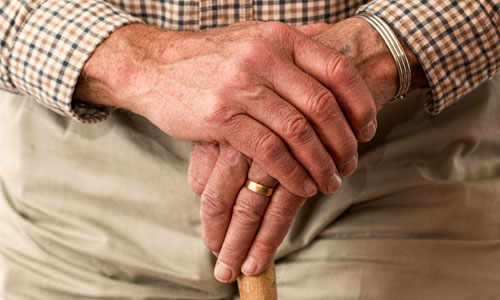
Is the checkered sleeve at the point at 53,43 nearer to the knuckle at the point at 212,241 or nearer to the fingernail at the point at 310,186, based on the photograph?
the knuckle at the point at 212,241

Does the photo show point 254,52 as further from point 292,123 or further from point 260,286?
point 260,286

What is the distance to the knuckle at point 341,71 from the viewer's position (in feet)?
2.87

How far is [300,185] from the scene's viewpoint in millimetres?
905

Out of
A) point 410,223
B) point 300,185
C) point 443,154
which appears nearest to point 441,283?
point 410,223

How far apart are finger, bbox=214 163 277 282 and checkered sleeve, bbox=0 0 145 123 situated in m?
0.33

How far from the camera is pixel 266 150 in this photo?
868mm

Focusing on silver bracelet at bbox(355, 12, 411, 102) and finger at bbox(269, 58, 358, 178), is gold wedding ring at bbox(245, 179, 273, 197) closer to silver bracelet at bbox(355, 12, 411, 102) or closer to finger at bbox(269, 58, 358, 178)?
finger at bbox(269, 58, 358, 178)

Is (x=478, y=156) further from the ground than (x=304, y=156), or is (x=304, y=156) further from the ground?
(x=304, y=156)

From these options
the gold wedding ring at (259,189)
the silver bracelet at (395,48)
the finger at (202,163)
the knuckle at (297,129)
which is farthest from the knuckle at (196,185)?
the silver bracelet at (395,48)

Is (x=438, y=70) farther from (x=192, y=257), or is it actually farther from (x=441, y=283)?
(x=192, y=257)

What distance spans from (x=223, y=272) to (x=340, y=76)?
14.5 inches

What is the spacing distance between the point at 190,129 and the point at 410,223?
45 centimetres

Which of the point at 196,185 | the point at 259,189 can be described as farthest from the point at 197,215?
the point at 259,189

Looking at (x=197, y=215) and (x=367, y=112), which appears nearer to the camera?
(x=367, y=112)
